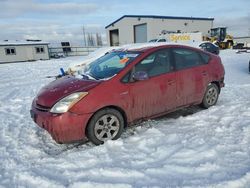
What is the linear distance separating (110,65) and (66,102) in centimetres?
139

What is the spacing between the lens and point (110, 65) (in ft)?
16.5

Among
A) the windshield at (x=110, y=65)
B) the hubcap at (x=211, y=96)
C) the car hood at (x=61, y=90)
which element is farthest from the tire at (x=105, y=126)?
the hubcap at (x=211, y=96)

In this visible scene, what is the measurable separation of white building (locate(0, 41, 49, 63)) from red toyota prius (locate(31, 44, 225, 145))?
32103 mm

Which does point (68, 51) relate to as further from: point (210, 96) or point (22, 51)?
point (210, 96)

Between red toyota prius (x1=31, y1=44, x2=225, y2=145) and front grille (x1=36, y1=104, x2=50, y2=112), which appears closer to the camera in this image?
red toyota prius (x1=31, y1=44, x2=225, y2=145)

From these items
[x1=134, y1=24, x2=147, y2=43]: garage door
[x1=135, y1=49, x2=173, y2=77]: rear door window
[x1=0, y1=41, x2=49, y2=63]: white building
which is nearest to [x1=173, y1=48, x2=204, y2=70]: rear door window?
[x1=135, y1=49, x2=173, y2=77]: rear door window

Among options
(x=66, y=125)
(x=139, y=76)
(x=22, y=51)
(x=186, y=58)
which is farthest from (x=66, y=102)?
(x=22, y=51)

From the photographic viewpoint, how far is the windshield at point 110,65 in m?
4.61

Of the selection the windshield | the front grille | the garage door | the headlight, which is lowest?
the front grille

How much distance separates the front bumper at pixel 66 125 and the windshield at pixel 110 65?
0.94 meters

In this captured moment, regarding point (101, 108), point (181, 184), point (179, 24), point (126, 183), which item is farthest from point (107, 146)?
point (179, 24)

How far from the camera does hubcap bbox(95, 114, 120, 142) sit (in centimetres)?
420

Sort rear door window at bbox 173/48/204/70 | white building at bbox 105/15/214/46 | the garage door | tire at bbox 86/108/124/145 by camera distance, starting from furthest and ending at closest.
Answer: the garage door < white building at bbox 105/15/214/46 < rear door window at bbox 173/48/204/70 < tire at bbox 86/108/124/145

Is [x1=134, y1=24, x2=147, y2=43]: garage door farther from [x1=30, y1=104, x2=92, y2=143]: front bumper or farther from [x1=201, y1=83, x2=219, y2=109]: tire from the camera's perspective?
[x1=30, y1=104, x2=92, y2=143]: front bumper
